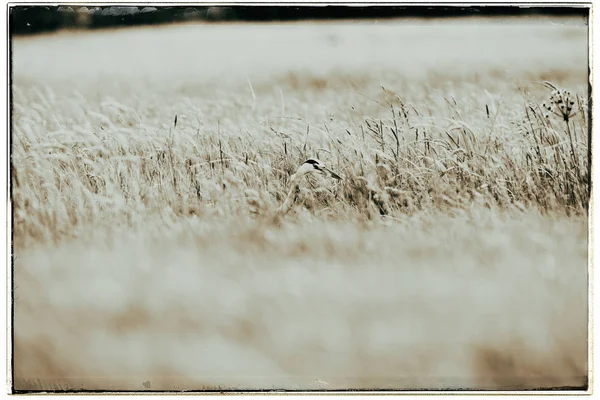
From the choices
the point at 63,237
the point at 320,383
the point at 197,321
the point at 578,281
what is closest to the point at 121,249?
the point at 63,237

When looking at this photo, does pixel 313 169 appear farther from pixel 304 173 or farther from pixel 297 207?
pixel 297 207

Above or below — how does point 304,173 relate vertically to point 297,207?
above

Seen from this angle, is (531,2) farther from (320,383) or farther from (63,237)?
(63,237)

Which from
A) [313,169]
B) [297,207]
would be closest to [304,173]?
[313,169]
